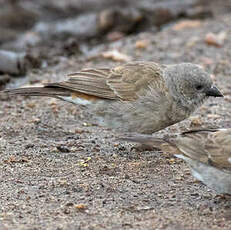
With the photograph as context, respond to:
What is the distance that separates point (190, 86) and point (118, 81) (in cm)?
83

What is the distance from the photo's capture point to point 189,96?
22.1 feet

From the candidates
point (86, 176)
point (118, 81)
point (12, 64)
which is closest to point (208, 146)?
point (86, 176)

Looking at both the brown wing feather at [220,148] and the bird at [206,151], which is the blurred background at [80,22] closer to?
the bird at [206,151]

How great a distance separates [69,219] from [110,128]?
2173 mm

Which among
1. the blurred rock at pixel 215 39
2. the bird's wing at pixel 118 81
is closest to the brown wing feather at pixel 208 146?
the bird's wing at pixel 118 81

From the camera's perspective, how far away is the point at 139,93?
264 inches

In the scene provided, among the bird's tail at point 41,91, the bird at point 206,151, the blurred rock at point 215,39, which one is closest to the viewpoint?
the bird at point 206,151

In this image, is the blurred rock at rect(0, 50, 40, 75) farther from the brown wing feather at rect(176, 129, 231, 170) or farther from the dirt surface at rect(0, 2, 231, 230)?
the brown wing feather at rect(176, 129, 231, 170)

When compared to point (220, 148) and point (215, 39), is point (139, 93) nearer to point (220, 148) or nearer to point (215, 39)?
point (220, 148)

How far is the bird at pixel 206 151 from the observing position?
5.20 m

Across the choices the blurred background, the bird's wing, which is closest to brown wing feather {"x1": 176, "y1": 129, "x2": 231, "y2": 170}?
the bird's wing

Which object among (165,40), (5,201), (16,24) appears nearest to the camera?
(5,201)

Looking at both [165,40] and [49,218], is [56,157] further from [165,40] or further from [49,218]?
[165,40]

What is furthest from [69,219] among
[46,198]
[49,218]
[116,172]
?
[116,172]
